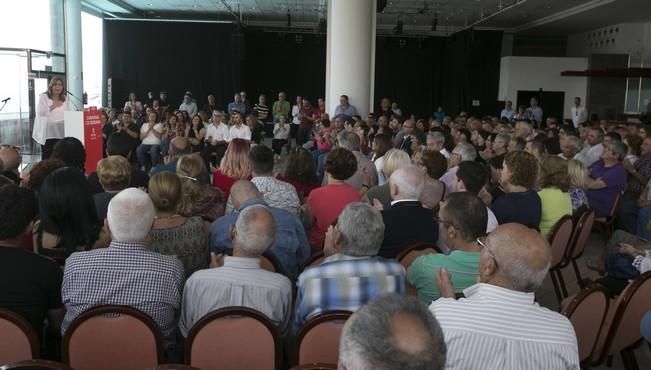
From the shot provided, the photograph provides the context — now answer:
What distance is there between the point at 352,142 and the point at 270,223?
3965 mm

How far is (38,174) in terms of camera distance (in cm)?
412

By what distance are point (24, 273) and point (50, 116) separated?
579 cm

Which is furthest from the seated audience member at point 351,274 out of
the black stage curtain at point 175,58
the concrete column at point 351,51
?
the black stage curtain at point 175,58

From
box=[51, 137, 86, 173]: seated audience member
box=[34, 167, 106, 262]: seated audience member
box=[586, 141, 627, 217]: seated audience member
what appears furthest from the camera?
box=[586, 141, 627, 217]: seated audience member

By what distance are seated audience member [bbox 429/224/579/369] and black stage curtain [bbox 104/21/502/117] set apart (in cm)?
1923

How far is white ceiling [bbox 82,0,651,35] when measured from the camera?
16.9m

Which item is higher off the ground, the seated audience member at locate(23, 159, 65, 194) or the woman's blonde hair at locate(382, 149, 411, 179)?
the woman's blonde hair at locate(382, 149, 411, 179)

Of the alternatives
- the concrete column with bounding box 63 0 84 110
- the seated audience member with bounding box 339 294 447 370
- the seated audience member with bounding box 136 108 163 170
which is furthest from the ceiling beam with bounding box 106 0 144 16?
the seated audience member with bounding box 339 294 447 370

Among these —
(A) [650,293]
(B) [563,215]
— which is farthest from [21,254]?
(B) [563,215]

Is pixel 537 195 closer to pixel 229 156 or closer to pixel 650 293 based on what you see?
pixel 650 293

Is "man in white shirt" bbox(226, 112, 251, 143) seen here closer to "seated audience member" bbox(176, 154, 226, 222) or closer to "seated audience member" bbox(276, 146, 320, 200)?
"seated audience member" bbox(276, 146, 320, 200)

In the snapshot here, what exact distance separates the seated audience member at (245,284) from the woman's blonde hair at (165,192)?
773 mm

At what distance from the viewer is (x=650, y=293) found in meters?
2.82

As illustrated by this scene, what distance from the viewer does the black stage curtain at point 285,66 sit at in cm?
2261
